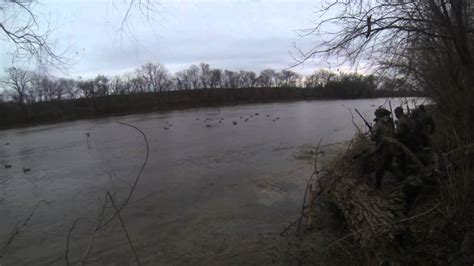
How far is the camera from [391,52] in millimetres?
8125

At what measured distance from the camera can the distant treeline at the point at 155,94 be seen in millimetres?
61438

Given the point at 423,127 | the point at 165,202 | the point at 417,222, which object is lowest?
the point at 165,202

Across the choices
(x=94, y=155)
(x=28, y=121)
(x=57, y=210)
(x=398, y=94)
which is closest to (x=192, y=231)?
(x=57, y=210)

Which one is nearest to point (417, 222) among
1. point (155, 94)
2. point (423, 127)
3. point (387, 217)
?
point (387, 217)

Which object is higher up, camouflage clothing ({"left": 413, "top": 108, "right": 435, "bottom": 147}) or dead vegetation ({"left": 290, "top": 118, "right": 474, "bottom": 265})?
camouflage clothing ({"left": 413, "top": 108, "right": 435, "bottom": 147})

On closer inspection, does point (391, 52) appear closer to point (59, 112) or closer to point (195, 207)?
point (195, 207)

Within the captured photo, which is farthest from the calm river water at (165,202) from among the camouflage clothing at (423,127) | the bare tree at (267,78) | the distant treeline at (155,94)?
the bare tree at (267,78)

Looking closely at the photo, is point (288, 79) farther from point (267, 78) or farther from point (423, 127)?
point (423, 127)

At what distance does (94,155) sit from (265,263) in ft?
49.4

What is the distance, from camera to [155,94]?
84750mm

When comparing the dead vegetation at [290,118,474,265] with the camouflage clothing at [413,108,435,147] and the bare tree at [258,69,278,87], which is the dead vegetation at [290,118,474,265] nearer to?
the camouflage clothing at [413,108,435,147]

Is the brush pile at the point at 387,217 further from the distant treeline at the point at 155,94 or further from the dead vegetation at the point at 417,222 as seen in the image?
the distant treeline at the point at 155,94

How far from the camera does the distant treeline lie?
61.4 m

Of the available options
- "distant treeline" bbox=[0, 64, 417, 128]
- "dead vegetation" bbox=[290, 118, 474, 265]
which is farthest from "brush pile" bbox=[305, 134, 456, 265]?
"distant treeline" bbox=[0, 64, 417, 128]
